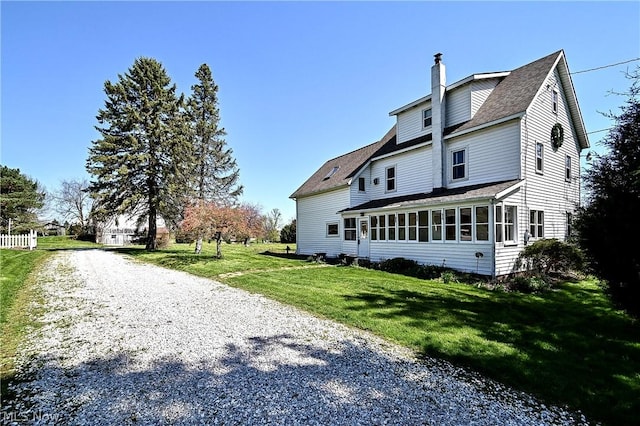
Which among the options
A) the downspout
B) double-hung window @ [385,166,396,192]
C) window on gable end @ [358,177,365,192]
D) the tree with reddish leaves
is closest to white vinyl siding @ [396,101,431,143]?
double-hung window @ [385,166,396,192]

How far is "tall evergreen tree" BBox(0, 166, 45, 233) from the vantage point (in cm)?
2866

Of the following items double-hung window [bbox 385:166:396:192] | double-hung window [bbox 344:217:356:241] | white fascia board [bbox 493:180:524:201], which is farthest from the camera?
double-hung window [bbox 344:217:356:241]

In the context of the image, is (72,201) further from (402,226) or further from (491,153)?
(491,153)

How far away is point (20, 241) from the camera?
2297 cm

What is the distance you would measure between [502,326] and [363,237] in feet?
38.8

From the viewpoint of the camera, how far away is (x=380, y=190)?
1936 cm

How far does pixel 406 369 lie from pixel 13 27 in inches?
460

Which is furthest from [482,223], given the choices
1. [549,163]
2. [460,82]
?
A: [460,82]

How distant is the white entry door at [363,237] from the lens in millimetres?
17983

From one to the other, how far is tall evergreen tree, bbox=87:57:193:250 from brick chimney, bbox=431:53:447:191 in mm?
18256

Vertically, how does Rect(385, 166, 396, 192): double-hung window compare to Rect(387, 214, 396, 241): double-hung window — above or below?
above

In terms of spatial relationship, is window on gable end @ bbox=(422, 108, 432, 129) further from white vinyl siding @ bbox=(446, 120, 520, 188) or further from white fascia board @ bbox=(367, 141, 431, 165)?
white vinyl siding @ bbox=(446, 120, 520, 188)

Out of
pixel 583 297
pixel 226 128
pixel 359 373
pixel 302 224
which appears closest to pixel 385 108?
pixel 302 224

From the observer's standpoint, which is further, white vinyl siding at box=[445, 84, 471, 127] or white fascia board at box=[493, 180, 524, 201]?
white vinyl siding at box=[445, 84, 471, 127]
